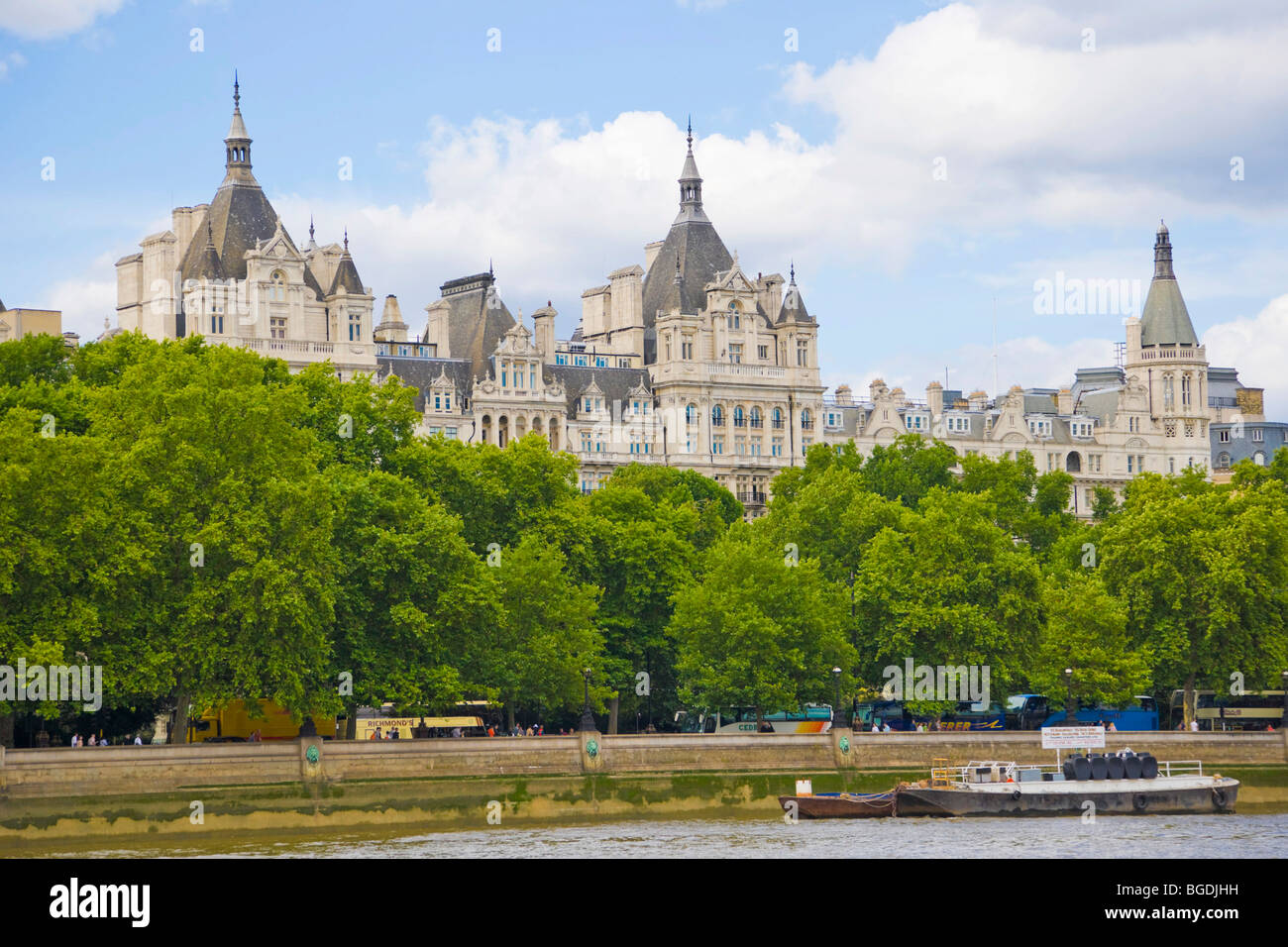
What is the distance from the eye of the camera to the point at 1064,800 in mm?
73938

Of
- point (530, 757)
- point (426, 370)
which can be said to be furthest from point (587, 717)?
point (426, 370)

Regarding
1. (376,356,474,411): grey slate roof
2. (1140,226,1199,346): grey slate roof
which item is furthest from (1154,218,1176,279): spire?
(376,356,474,411): grey slate roof

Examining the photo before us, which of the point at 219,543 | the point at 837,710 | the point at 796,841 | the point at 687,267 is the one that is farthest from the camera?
the point at 687,267

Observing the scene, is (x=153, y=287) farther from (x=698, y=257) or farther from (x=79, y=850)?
(x=79, y=850)

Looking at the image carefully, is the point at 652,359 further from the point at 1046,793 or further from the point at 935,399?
the point at 1046,793

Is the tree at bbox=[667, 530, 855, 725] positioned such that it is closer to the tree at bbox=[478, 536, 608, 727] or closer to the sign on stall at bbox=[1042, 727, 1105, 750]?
the tree at bbox=[478, 536, 608, 727]

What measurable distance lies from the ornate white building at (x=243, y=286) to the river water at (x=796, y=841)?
54272 millimetres

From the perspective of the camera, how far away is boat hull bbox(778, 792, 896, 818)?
72.2m

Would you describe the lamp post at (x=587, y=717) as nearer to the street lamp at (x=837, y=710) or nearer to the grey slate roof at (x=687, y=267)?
the street lamp at (x=837, y=710)

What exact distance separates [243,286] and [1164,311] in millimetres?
68999

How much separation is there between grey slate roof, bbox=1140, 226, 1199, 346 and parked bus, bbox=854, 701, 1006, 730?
225ft

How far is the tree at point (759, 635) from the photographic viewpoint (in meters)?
84.9

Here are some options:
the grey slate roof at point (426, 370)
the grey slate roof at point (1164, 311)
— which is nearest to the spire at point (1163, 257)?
the grey slate roof at point (1164, 311)
